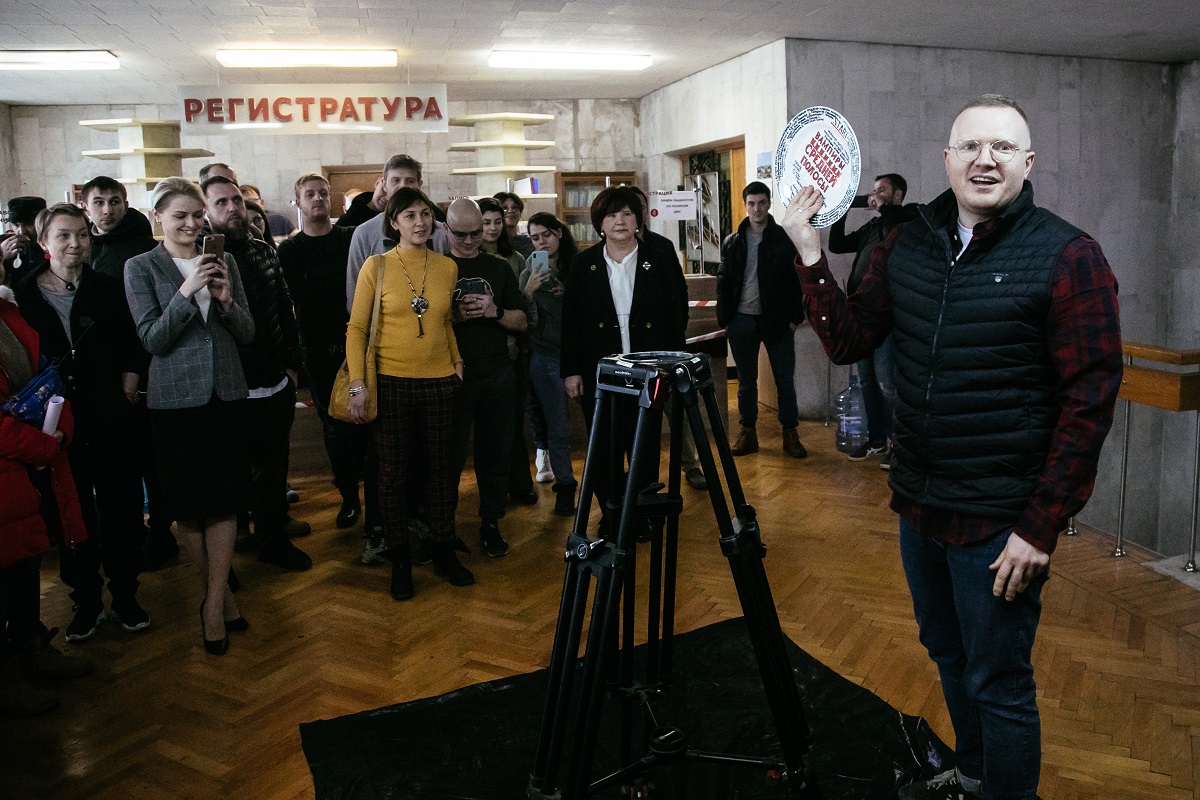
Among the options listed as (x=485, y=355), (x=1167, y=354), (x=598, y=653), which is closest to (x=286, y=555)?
(x=485, y=355)

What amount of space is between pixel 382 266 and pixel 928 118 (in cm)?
556

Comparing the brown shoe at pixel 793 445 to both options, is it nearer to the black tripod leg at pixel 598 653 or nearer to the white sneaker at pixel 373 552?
the white sneaker at pixel 373 552

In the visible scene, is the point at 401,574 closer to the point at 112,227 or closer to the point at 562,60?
the point at 112,227

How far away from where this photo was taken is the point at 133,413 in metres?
3.84

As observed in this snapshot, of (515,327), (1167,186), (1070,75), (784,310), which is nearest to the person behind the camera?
(515,327)

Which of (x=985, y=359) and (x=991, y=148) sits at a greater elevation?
(x=991, y=148)

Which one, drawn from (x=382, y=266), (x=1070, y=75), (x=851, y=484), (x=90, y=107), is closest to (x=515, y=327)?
(x=382, y=266)

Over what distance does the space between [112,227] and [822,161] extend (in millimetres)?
3317

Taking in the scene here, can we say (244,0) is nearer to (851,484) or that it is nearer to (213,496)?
(213,496)

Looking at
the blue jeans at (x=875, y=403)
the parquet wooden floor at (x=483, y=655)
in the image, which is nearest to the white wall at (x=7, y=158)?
the parquet wooden floor at (x=483, y=655)

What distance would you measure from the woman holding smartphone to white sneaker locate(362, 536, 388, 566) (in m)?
1.03

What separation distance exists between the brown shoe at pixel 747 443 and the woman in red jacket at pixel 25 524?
4065mm

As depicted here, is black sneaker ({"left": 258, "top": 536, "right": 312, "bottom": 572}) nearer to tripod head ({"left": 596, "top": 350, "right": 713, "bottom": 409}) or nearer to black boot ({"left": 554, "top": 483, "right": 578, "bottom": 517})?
black boot ({"left": 554, "top": 483, "right": 578, "bottom": 517})

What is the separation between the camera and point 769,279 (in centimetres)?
612
